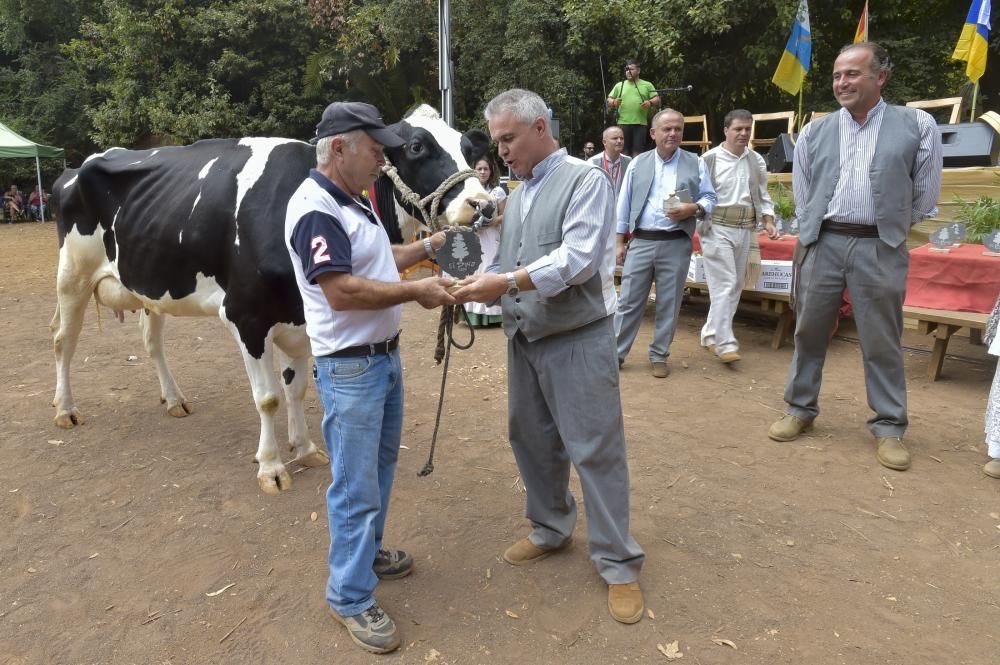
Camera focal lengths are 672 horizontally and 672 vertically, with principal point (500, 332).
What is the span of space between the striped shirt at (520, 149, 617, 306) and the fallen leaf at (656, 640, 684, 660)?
4.39ft

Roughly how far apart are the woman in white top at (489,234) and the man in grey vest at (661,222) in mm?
1084

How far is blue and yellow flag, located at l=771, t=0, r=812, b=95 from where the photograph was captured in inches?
347

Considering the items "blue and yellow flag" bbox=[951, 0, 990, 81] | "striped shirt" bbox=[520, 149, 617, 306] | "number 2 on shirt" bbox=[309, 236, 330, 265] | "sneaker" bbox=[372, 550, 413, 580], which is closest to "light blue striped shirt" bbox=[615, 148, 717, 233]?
"striped shirt" bbox=[520, 149, 617, 306]

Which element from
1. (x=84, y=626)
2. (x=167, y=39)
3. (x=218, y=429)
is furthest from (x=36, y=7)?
(x=84, y=626)

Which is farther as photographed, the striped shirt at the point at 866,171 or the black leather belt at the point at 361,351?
the striped shirt at the point at 866,171

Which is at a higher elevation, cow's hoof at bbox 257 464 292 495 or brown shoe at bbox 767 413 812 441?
brown shoe at bbox 767 413 812 441

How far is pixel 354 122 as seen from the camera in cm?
222

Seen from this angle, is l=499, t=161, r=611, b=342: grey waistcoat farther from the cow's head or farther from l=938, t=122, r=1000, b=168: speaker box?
l=938, t=122, r=1000, b=168: speaker box

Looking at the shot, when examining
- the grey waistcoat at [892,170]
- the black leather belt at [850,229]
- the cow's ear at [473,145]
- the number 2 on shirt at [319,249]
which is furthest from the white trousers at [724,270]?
the number 2 on shirt at [319,249]

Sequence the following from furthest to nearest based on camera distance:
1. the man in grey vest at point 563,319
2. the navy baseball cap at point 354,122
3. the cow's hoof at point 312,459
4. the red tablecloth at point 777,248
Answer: the red tablecloth at point 777,248 → the cow's hoof at point 312,459 → the man in grey vest at point 563,319 → the navy baseball cap at point 354,122

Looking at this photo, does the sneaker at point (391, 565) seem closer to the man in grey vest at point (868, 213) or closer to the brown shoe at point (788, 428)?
the brown shoe at point (788, 428)

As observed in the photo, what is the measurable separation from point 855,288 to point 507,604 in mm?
2616

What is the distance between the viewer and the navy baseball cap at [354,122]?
2223 mm

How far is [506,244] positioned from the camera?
8.58ft
